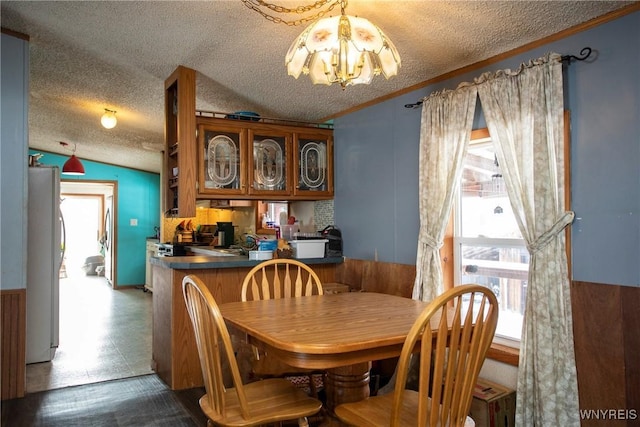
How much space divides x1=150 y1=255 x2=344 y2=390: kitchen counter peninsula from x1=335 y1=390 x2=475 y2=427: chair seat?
5.80 feet

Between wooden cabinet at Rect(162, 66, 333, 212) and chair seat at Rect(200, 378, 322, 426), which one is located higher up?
wooden cabinet at Rect(162, 66, 333, 212)

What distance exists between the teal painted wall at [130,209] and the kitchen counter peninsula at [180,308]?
16.7 feet

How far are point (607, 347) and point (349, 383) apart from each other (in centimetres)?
118

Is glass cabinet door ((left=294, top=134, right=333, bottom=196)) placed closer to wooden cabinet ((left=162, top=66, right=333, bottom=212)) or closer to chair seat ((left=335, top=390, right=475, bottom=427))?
wooden cabinet ((left=162, top=66, right=333, bottom=212))

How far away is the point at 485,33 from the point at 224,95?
229cm

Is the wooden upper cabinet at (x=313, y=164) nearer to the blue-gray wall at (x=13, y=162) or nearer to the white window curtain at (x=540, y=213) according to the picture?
the white window curtain at (x=540, y=213)

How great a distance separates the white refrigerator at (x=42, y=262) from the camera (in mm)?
3867

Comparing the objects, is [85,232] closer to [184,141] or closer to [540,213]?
[184,141]

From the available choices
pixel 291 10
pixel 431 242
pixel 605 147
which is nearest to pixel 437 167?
pixel 431 242

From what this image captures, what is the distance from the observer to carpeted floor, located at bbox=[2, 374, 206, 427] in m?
2.63

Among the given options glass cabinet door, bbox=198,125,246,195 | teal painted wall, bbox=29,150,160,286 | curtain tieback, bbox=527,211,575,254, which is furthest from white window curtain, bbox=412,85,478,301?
teal painted wall, bbox=29,150,160,286

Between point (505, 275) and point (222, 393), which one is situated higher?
point (505, 275)

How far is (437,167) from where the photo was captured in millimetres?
2906

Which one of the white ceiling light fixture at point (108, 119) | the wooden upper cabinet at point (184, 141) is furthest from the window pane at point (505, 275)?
the white ceiling light fixture at point (108, 119)
